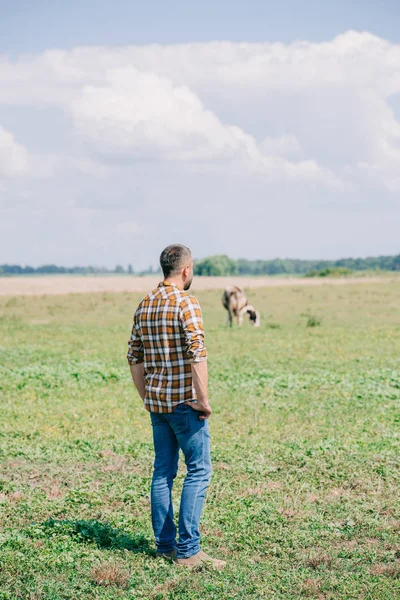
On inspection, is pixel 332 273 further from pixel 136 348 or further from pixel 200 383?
pixel 200 383

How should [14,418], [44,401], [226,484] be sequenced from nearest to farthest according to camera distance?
1. [226,484]
2. [14,418]
3. [44,401]

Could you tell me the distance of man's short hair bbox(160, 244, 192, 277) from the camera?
6461 millimetres

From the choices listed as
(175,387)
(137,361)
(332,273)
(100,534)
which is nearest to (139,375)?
(137,361)

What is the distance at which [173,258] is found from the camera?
21.2ft

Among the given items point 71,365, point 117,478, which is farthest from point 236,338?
point 117,478

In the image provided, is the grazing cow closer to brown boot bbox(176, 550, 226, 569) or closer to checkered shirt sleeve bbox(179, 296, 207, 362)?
brown boot bbox(176, 550, 226, 569)

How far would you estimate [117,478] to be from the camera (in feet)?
31.6

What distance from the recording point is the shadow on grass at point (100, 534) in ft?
23.6

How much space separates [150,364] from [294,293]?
178 feet

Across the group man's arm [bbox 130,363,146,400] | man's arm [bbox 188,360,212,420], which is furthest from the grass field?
man's arm [bbox 130,363,146,400]

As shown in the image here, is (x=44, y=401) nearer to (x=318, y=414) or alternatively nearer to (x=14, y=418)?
(x=14, y=418)

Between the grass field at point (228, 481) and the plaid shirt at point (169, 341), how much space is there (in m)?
1.70

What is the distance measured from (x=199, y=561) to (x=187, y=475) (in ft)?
2.81

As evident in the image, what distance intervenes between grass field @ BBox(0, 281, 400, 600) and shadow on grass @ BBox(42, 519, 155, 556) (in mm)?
19
